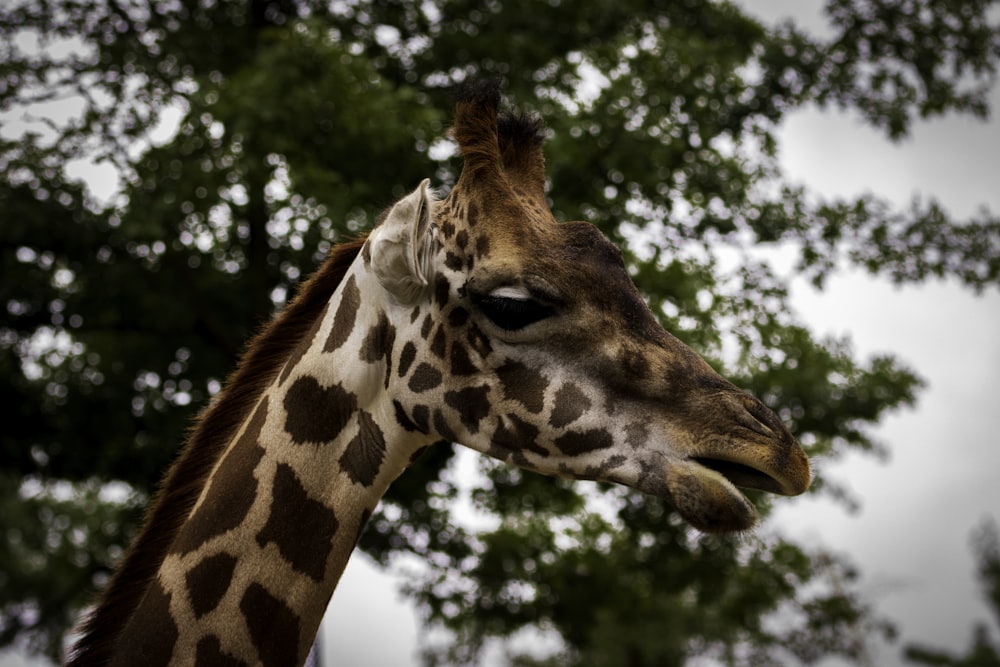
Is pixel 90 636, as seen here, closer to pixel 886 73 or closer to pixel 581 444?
pixel 581 444

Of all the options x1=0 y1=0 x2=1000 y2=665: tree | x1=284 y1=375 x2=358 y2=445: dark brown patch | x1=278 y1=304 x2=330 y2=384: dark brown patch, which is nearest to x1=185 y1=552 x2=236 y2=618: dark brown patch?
x1=284 y1=375 x2=358 y2=445: dark brown patch

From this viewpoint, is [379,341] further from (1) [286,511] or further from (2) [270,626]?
(2) [270,626]

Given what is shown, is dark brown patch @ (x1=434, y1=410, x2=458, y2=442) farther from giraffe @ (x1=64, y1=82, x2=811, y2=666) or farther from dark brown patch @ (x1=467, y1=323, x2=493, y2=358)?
dark brown patch @ (x1=467, y1=323, x2=493, y2=358)

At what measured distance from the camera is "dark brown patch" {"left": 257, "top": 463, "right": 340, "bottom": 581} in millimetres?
2941

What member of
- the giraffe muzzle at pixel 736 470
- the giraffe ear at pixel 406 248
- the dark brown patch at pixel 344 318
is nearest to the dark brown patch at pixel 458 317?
the giraffe ear at pixel 406 248

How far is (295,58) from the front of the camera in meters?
9.51

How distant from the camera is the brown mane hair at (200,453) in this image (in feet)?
10.0

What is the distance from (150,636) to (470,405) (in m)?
1.19

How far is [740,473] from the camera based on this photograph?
2734 mm

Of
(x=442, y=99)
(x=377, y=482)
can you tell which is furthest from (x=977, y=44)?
(x=377, y=482)

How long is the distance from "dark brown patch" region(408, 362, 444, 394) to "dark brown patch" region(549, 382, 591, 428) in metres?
0.39

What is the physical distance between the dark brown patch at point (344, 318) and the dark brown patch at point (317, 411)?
140 mm

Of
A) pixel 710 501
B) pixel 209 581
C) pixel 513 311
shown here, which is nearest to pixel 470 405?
pixel 513 311

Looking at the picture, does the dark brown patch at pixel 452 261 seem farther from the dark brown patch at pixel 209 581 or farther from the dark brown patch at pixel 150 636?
the dark brown patch at pixel 150 636
